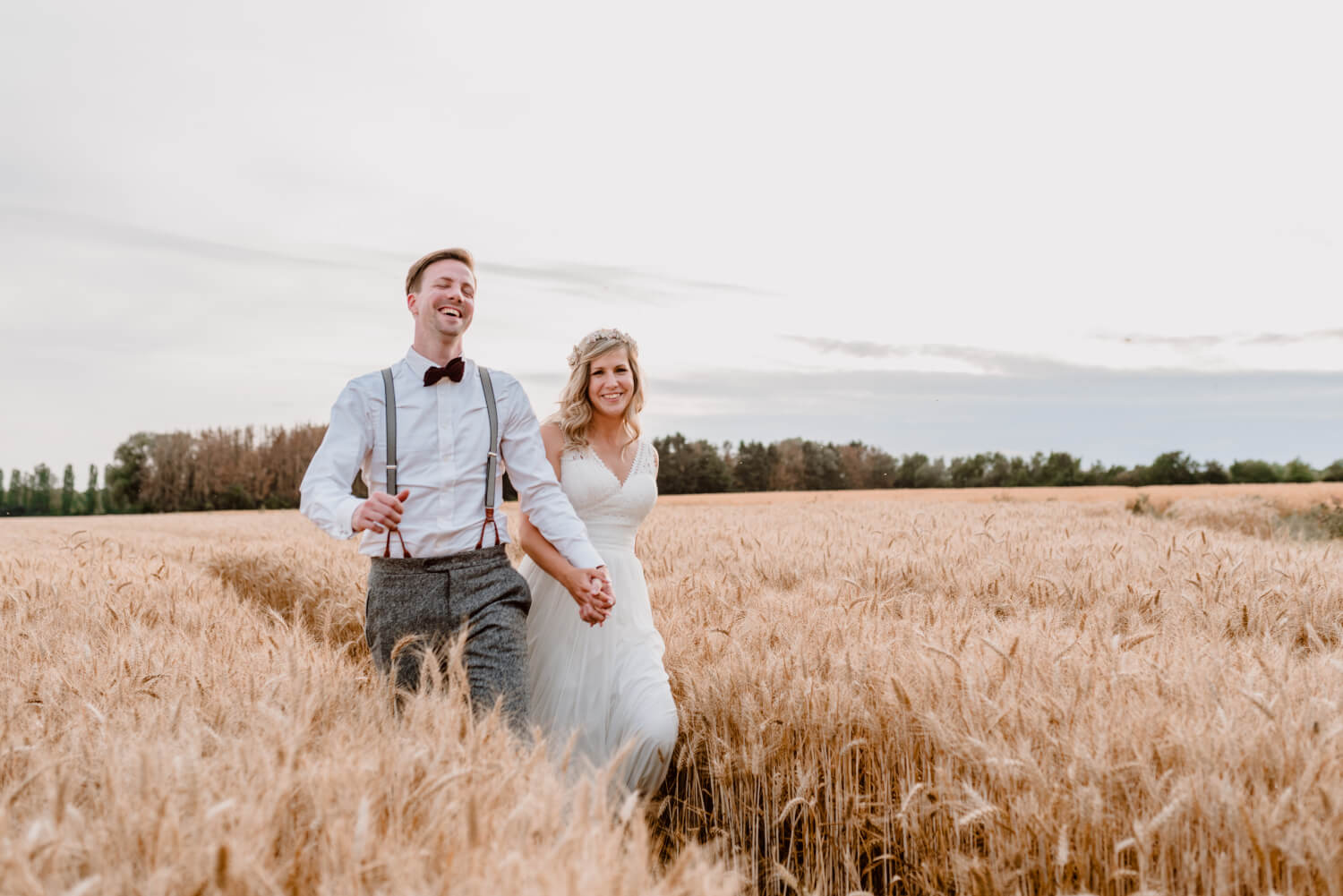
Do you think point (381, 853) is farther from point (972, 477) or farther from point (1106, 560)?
point (972, 477)

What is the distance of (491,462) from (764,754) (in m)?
1.53

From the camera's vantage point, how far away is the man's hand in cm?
287

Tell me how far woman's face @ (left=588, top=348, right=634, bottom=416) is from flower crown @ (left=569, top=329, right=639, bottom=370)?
66mm

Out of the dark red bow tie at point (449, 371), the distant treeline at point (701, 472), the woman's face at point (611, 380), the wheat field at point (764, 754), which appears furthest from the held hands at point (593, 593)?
the distant treeline at point (701, 472)

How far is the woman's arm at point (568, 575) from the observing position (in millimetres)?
3340

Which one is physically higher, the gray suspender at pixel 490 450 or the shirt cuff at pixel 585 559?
the gray suspender at pixel 490 450

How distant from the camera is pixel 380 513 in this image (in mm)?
2879

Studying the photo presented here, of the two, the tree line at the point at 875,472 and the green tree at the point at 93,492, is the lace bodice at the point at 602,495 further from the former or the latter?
the green tree at the point at 93,492

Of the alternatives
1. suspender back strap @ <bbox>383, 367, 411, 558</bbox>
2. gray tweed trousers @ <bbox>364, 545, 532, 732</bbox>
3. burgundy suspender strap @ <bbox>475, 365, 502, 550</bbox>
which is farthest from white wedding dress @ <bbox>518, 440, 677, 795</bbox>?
suspender back strap @ <bbox>383, 367, 411, 558</bbox>

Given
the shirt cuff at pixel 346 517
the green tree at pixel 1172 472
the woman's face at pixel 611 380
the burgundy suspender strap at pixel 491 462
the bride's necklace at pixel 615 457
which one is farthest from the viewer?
the green tree at pixel 1172 472

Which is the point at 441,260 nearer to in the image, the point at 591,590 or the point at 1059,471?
the point at 591,590

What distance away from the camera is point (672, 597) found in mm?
5215

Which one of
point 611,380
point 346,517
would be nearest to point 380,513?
point 346,517

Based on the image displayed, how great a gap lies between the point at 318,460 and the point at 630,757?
5.42ft
